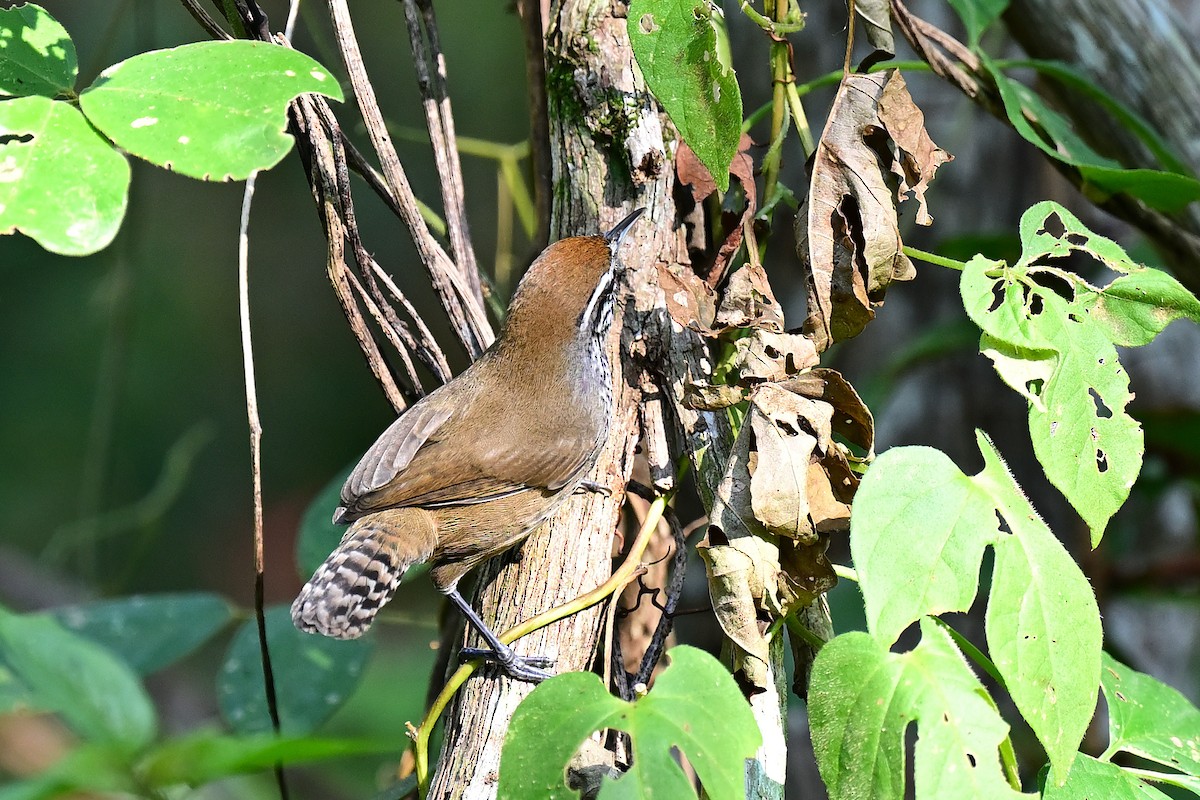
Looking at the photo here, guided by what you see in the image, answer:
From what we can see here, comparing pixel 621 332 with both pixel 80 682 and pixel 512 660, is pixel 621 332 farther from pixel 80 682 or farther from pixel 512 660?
pixel 80 682

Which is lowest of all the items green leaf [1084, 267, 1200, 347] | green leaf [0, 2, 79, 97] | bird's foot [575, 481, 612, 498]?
bird's foot [575, 481, 612, 498]

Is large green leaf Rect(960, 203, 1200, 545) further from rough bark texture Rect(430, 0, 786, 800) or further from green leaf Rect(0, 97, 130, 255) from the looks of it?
green leaf Rect(0, 97, 130, 255)

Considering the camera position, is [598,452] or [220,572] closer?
[598,452]

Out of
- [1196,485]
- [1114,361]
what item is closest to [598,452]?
[1114,361]

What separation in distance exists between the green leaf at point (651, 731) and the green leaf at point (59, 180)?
86cm

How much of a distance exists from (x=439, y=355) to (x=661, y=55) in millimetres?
882

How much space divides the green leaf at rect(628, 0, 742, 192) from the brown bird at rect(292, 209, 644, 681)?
59 centimetres

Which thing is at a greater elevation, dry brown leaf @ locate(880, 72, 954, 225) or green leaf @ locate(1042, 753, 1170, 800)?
dry brown leaf @ locate(880, 72, 954, 225)

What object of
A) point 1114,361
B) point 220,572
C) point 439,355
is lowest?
point 220,572

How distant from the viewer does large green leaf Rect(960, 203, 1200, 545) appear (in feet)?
5.02

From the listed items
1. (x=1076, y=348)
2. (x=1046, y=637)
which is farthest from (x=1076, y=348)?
(x=1046, y=637)

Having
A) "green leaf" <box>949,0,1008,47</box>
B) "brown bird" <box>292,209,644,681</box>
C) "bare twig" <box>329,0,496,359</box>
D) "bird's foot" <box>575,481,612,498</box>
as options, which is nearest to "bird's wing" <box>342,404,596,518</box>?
"brown bird" <box>292,209,644,681</box>

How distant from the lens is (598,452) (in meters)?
2.33

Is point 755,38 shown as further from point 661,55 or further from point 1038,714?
point 1038,714
